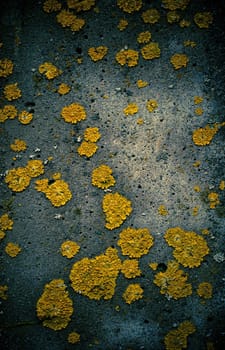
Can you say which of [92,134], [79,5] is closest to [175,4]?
[79,5]

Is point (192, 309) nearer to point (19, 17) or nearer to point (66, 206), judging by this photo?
point (66, 206)

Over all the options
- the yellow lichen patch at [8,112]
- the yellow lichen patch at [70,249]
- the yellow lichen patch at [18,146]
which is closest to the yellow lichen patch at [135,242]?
the yellow lichen patch at [70,249]

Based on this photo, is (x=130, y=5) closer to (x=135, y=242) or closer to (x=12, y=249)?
(x=135, y=242)

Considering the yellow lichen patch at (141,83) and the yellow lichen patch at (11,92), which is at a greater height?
the yellow lichen patch at (141,83)

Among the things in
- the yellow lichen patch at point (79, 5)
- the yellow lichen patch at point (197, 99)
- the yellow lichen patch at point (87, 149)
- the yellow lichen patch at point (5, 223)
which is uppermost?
the yellow lichen patch at point (79, 5)

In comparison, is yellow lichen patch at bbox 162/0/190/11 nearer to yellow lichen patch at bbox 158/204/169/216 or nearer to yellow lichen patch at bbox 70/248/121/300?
yellow lichen patch at bbox 158/204/169/216

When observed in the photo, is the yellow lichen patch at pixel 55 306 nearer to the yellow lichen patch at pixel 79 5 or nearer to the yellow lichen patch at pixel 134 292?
the yellow lichen patch at pixel 134 292
